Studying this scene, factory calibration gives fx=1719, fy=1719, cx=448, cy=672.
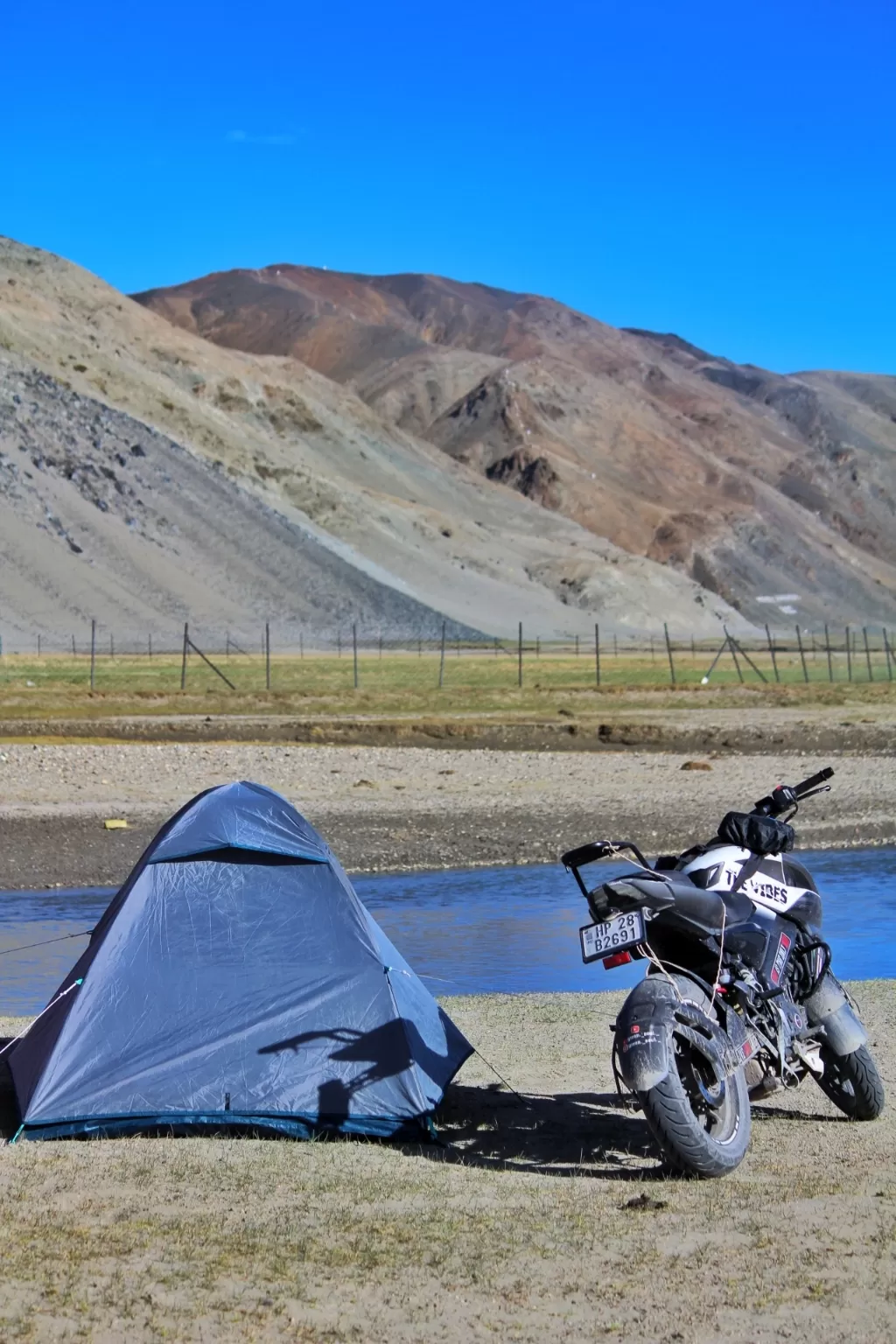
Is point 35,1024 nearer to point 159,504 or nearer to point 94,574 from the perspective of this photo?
point 94,574

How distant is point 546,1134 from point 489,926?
6.97 meters

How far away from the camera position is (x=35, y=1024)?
8.16 m

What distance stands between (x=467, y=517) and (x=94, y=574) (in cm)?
4889

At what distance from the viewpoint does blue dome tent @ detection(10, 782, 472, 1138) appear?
7.65 meters

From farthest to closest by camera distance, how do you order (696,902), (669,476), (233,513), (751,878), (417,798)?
(669,476) → (233,513) → (417,798) → (751,878) → (696,902)

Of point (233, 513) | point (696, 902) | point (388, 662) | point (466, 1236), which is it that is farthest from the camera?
point (233, 513)

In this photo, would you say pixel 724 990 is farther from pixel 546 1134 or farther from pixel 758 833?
pixel 546 1134

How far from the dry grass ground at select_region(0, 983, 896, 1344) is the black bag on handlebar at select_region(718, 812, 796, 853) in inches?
51.0

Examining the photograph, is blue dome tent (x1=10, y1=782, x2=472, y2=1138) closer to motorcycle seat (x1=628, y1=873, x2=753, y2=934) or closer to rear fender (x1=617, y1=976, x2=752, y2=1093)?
rear fender (x1=617, y1=976, x2=752, y2=1093)

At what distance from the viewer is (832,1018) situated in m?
7.81

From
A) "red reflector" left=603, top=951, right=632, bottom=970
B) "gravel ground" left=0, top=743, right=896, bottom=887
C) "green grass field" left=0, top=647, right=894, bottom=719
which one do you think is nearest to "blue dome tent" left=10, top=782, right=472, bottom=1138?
"red reflector" left=603, top=951, right=632, bottom=970

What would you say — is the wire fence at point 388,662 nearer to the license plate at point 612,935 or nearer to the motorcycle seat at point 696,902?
the motorcycle seat at point 696,902

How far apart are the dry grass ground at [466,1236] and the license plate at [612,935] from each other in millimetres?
927

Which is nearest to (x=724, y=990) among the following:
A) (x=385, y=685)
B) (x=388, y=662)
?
(x=385, y=685)
